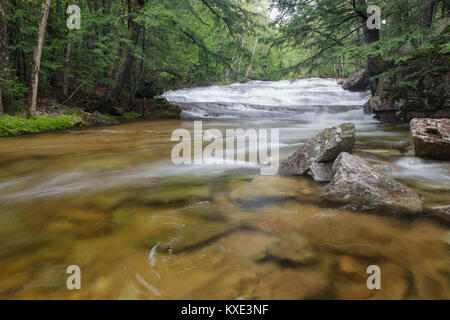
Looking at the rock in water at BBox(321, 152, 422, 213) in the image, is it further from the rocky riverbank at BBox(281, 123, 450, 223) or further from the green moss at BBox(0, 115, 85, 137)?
the green moss at BBox(0, 115, 85, 137)

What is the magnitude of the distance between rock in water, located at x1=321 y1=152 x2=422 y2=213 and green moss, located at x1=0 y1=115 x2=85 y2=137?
25.2 feet

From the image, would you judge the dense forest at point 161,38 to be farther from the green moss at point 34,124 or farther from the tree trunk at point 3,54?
the green moss at point 34,124

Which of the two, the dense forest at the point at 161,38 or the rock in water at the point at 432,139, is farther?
the dense forest at the point at 161,38

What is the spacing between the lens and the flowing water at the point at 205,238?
130 cm

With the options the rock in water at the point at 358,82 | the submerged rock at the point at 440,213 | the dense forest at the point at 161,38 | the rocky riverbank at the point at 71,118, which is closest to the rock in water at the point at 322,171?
the submerged rock at the point at 440,213

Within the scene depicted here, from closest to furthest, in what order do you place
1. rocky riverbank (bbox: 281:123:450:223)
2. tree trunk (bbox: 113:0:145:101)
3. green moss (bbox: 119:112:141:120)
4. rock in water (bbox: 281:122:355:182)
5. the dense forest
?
rocky riverbank (bbox: 281:123:450:223) < rock in water (bbox: 281:122:355:182) < the dense forest < tree trunk (bbox: 113:0:145:101) < green moss (bbox: 119:112:141:120)

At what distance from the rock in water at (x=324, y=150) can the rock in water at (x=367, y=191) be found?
378 mm

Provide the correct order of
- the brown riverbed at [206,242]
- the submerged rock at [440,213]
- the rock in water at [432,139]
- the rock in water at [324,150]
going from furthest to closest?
the rock in water at [432,139]
the rock in water at [324,150]
the submerged rock at [440,213]
the brown riverbed at [206,242]

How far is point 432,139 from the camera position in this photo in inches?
147

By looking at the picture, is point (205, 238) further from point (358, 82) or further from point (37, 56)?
point (358, 82)

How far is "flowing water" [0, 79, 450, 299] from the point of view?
1299mm

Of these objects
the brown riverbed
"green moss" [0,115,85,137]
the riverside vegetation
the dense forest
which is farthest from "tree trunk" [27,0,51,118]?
the brown riverbed

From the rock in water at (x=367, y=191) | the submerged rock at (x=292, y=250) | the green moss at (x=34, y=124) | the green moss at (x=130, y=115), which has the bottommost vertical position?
the submerged rock at (x=292, y=250)

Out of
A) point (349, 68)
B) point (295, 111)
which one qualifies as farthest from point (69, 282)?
point (349, 68)
